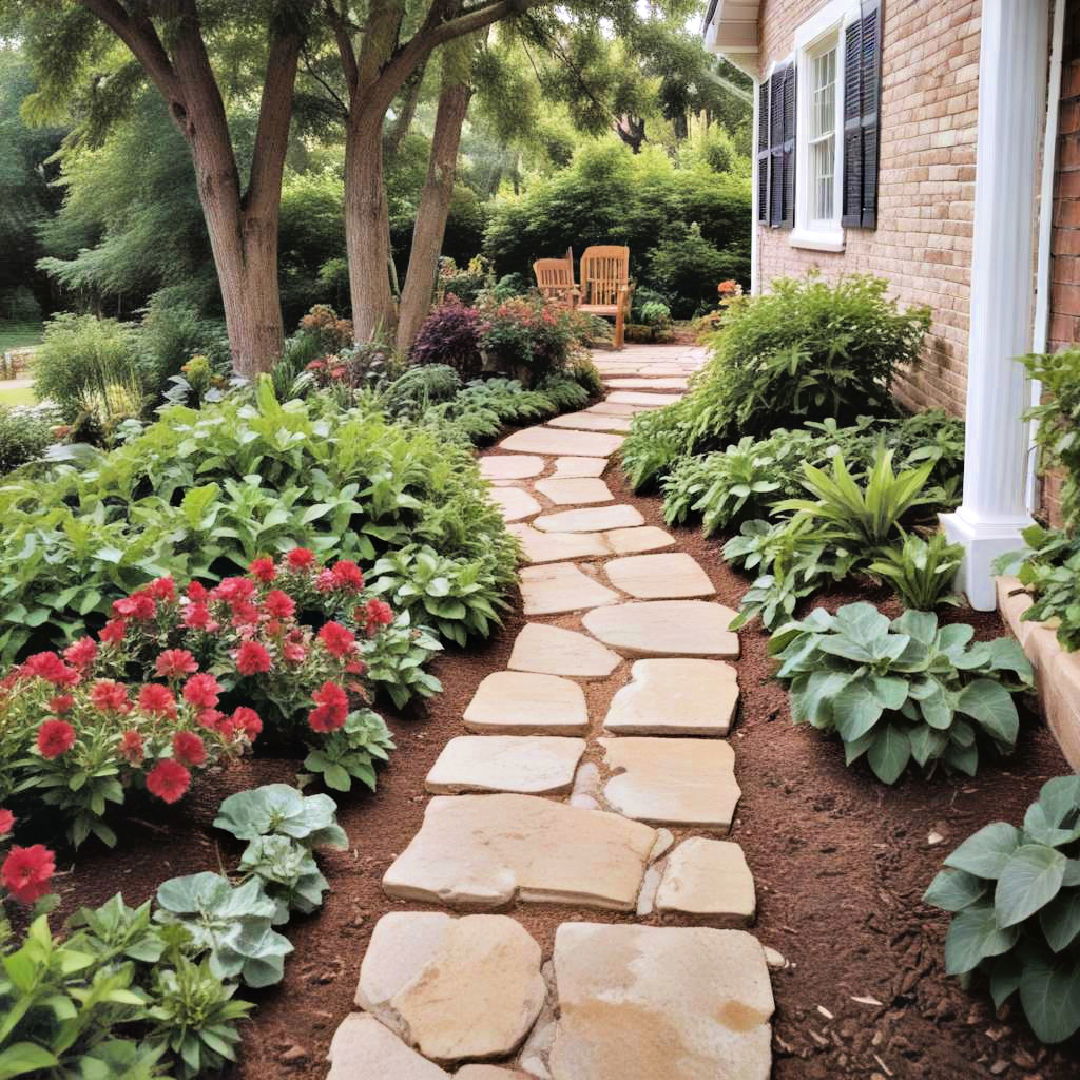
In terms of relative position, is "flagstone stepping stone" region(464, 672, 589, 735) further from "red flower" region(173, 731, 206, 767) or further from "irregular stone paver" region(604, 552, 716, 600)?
"red flower" region(173, 731, 206, 767)

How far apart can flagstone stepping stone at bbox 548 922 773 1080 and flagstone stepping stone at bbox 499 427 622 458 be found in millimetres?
4347

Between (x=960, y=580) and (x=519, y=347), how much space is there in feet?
16.6

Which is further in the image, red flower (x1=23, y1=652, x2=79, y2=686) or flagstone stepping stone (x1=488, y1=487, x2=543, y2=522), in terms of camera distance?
flagstone stepping stone (x1=488, y1=487, x2=543, y2=522)

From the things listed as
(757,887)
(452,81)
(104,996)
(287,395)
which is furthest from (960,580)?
(452,81)

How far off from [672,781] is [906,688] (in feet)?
1.95

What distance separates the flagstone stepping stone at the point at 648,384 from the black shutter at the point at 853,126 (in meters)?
2.32

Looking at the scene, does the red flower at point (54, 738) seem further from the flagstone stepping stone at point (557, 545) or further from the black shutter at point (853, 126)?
the black shutter at point (853, 126)

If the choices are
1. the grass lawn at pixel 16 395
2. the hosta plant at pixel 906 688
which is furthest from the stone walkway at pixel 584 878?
the grass lawn at pixel 16 395

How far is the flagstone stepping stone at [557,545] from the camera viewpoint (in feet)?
14.9

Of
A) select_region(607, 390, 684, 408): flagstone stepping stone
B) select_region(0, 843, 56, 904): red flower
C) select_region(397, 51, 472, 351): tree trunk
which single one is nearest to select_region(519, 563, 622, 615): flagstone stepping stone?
select_region(0, 843, 56, 904): red flower

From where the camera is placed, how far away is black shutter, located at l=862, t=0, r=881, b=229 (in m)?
5.69

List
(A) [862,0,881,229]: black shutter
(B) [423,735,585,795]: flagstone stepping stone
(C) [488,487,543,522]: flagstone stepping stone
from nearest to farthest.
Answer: (B) [423,735,585,795]: flagstone stepping stone, (C) [488,487,543,522]: flagstone stepping stone, (A) [862,0,881,229]: black shutter

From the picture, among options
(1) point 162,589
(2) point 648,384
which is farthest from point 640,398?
(1) point 162,589

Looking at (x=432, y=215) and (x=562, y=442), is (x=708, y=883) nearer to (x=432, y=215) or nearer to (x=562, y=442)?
(x=562, y=442)
